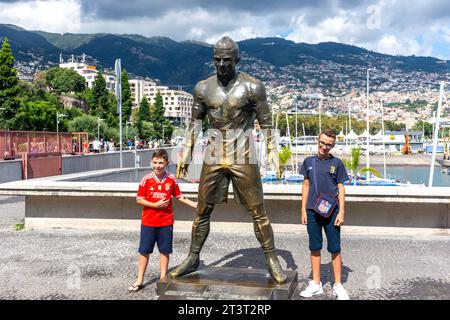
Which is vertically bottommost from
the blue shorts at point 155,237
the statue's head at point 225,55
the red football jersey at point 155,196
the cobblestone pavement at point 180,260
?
the cobblestone pavement at point 180,260

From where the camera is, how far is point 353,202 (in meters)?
8.67

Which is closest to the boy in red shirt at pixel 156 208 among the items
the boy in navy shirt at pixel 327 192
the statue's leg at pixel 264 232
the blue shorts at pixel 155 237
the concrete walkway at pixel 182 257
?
the blue shorts at pixel 155 237

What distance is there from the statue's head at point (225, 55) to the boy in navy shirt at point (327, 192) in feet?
4.11

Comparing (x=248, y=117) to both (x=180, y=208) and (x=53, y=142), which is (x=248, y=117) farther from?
(x=53, y=142)

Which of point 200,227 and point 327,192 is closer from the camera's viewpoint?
point 327,192

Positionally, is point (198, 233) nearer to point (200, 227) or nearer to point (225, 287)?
point (200, 227)

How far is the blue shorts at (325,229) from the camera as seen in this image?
5.30 meters

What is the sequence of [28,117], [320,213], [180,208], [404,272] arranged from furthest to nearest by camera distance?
[28,117] < [180,208] < [404,272] < [320,213]

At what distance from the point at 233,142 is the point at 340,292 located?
1976mm

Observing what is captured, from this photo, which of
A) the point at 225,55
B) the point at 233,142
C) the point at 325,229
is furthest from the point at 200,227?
the point at 225,55

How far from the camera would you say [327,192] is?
17.3ft

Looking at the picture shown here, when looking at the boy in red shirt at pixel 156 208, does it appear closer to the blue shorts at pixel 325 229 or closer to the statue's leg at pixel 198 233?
the statue's leg at pixel 198 233
